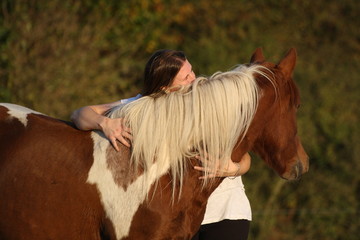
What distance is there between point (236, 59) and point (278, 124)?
22.2ft

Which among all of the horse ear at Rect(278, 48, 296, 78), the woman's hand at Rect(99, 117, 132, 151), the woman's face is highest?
the woman's face

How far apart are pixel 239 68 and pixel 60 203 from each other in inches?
47.2

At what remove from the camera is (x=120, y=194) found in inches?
118

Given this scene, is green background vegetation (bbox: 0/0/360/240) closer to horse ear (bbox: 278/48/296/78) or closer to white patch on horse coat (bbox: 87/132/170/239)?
white patch on horse coat (bbox: 87/132/170/239)

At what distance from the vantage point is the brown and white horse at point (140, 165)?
3.00m

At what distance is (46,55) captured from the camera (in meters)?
7.39

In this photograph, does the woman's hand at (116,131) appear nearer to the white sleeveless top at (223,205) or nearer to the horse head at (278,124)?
the white sleeveless top at (223,205)

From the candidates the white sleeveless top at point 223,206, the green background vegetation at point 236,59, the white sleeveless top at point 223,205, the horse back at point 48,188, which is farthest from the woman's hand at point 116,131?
the green background vegetation at point 236,59

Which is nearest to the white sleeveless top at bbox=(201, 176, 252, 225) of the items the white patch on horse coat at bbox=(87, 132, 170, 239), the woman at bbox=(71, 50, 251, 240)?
the woman at bbox=(71, 50, 251, 240)

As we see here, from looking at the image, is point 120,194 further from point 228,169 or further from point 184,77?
point 184,77

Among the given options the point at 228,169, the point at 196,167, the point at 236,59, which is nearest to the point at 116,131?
the point at 196,167

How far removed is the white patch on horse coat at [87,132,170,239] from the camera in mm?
2984

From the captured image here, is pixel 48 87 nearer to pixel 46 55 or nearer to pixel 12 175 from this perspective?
pixel 46 55

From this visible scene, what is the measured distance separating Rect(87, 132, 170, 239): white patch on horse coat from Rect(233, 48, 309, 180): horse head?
0.55m
